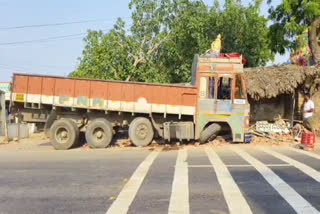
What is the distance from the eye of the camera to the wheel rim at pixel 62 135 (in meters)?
15.7

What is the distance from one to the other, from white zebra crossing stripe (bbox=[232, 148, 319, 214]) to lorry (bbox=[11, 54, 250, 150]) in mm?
4734

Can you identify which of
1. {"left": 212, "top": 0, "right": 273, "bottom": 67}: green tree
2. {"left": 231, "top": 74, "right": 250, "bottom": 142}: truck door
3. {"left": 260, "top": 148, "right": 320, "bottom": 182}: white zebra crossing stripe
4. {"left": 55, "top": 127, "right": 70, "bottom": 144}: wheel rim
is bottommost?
{"left": 260, "top": 148, "right": 320, "bottom": 182}: white zebra crossing stripe

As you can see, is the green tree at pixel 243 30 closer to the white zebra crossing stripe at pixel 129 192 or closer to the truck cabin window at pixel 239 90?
the truck cabin window at pixel 239 90

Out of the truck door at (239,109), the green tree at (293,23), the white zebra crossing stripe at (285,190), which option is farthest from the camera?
the green tree at (293,23)

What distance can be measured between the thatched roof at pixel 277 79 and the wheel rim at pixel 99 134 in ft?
24.1

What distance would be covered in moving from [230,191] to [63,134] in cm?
1002

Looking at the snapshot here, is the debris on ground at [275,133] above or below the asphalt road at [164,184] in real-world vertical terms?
above

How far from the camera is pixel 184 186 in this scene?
772cm

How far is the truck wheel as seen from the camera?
15.6m

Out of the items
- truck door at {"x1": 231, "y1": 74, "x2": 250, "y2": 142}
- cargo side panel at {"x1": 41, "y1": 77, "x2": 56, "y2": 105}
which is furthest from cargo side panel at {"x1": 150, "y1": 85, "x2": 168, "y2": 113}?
cargo side panel at {"x1": 41, "y1": 77, "x2": 56, "y2": 105}

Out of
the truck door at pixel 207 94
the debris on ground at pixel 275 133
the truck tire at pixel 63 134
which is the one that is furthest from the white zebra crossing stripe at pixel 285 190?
the truck tire at pixel 63 134

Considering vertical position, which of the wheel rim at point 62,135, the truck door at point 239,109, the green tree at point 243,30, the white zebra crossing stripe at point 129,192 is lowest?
the white zebra crossing stripe at point 129,192

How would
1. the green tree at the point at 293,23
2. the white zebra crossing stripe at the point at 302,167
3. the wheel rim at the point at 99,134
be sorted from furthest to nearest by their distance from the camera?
the green tree at the point at 293,23 → the wheel rim at the point at 99,134 → the white zebra crossing stripe at the point at 302,167

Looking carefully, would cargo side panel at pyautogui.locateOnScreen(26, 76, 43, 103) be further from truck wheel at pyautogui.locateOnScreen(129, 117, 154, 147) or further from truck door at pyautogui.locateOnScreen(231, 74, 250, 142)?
truck door at pyautogui.locateOnScreen(231, 74, 250, 142)
